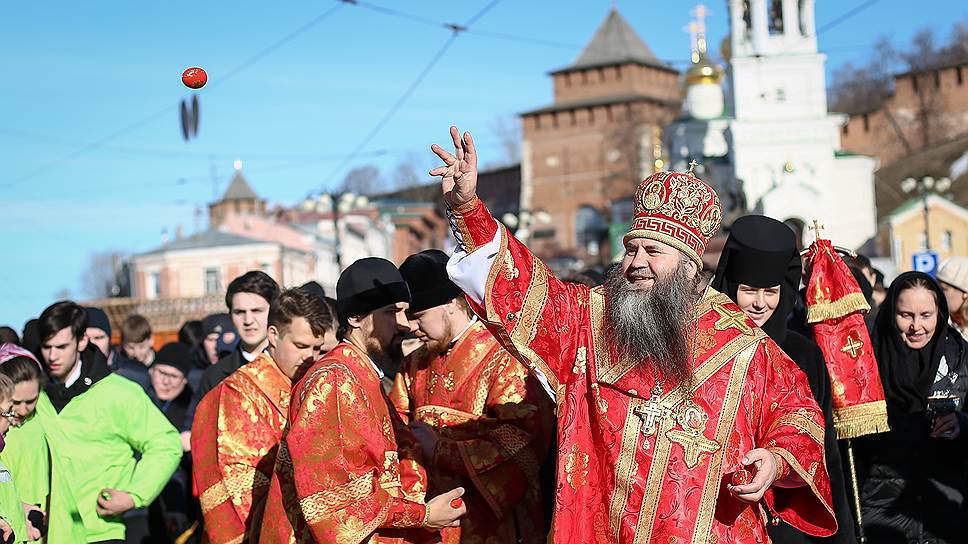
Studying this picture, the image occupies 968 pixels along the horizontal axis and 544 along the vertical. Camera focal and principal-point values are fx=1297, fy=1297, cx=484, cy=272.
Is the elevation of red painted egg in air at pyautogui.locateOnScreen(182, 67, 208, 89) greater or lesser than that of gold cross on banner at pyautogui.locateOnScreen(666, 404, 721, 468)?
greater

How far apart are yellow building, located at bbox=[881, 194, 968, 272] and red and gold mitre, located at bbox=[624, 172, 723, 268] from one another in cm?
3910

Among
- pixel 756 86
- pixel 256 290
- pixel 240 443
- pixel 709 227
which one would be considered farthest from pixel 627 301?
pixel 756 86

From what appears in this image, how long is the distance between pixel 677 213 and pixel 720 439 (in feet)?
2.51

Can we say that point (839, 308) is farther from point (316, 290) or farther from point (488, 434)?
point (316, 290)

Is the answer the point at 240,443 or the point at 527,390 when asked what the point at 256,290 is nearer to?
the point at 240,443

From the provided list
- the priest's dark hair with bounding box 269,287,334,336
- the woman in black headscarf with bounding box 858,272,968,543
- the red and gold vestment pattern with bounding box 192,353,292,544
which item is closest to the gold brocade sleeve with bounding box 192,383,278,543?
the red and gold vestment pattern with bounding box 192,353,292,544

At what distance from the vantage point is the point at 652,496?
4.27 meters

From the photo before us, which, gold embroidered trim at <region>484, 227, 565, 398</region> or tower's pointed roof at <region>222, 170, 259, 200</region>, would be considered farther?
tower's pointed roof at <region>222, 170, 259, 200</region>

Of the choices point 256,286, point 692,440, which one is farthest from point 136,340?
point 692,440

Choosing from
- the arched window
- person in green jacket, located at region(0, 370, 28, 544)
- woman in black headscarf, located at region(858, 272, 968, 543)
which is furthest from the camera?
the arched window

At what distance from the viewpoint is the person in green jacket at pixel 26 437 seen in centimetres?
552

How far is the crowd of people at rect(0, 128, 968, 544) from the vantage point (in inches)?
169

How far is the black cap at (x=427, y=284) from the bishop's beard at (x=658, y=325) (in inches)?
31.7

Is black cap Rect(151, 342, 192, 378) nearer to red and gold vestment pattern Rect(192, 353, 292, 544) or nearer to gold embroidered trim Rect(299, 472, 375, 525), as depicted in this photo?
red and gold vestment pattern Rect(192, 353, 292, 544)
